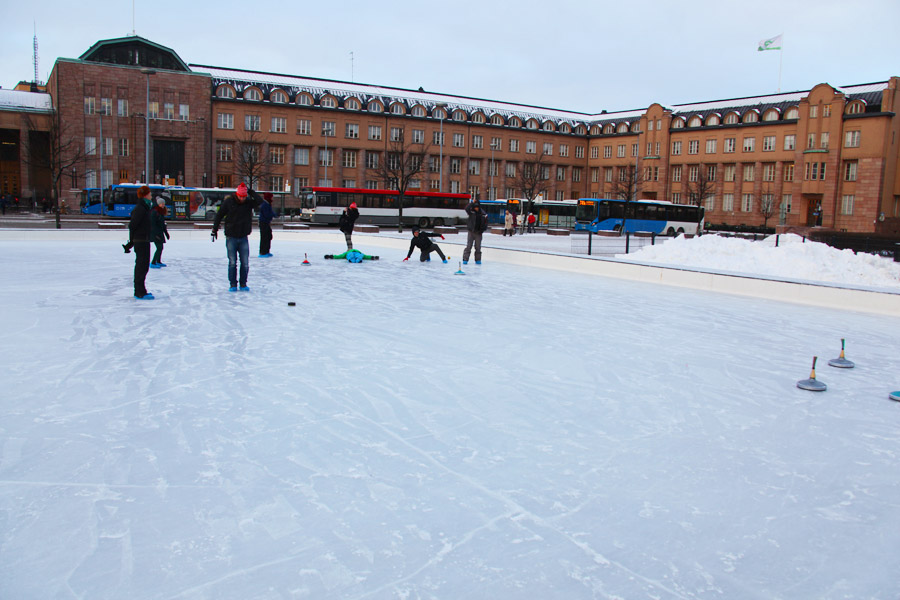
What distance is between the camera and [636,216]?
148 ft

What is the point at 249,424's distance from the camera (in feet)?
15.6

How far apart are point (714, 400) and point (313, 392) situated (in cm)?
342

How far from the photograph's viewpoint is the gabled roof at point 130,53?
5681cm

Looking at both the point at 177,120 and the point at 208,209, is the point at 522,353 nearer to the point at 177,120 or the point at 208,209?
the point at 208,209

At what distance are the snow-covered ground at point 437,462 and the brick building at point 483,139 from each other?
154 feet

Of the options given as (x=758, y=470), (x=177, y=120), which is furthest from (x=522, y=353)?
(x=177, y=120)

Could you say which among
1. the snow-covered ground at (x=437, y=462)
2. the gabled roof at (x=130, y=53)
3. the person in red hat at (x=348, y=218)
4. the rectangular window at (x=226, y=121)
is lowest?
the snow-covered ground at (x=437, y=462)

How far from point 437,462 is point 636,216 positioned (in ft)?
142

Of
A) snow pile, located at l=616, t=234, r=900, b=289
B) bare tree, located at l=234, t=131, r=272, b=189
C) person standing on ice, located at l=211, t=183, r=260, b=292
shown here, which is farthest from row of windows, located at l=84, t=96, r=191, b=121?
person standing on ice, located at l=211, t=183, r=260, b=292

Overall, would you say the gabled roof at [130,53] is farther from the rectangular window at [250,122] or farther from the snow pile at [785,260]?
the snow pile at [785,260]

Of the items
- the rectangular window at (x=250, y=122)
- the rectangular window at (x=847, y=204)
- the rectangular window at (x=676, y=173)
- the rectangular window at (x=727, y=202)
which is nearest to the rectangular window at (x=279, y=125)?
the rectangular window at (x=250, y=122)

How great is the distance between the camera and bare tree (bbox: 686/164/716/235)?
60.9m

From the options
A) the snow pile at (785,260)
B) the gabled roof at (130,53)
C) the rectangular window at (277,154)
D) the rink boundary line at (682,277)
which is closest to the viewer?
the rink boundary line at (682,277)

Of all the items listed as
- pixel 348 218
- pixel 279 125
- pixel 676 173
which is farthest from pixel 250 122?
pixel 348 218
